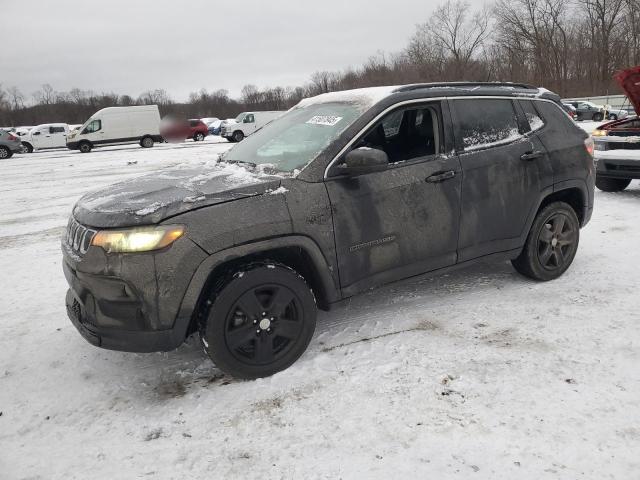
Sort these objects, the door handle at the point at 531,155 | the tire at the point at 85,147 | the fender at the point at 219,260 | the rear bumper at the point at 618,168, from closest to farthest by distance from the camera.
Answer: the fender at the point at 219,260
the door handle at the point at 531,155
the rear bumper at the point at 618,168
the tire at the point at 85,147

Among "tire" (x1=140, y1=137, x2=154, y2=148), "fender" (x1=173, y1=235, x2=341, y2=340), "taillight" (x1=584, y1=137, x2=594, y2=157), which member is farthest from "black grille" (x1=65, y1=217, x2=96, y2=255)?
"tire" (x1=140, y1=137, x2=154, y2=148)

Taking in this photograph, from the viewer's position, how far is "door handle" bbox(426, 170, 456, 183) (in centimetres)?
350

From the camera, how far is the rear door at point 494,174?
12.2 ft

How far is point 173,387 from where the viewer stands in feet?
9.91

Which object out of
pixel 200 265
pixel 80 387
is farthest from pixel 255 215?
pixel 80 387

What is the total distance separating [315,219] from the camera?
303cm

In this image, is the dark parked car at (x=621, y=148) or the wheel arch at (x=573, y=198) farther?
the dark parked car at (x=621, y=148)

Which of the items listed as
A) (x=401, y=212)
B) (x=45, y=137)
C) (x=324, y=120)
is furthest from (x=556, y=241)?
(x=45, y=137)

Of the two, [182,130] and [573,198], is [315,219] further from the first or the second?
[182,130]

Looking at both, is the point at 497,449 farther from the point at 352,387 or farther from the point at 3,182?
the point at 3,182

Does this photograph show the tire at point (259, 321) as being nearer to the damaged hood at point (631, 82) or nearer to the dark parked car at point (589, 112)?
the damaged hood at point (631, 82)

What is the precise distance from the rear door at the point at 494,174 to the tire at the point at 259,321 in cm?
145

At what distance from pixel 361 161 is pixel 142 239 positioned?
1396 mm

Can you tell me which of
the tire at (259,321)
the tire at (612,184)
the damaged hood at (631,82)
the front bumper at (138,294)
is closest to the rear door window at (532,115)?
the tire at (259,321)
